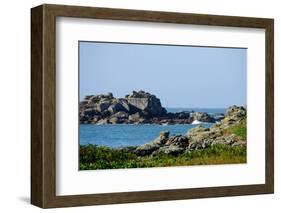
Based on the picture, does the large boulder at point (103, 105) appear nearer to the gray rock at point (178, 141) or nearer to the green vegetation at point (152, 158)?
the green vegetation at point (152, 158)

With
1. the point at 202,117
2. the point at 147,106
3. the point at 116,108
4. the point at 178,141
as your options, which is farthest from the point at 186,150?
the point at 116,108

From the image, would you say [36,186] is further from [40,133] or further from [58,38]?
[58,38]

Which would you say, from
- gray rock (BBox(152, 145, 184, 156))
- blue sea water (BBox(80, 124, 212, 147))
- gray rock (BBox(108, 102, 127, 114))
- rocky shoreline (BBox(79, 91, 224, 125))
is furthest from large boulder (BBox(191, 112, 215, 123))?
gray rock (BBox(108, 102, 127, 114))

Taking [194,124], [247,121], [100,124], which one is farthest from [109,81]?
[247,121]

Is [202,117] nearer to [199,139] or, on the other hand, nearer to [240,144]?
[199,139]

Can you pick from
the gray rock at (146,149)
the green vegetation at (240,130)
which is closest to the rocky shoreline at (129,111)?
the gray rock at (146,149)

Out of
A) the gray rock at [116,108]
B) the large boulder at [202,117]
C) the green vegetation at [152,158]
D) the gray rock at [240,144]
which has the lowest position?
the green vegetation at [152,158]

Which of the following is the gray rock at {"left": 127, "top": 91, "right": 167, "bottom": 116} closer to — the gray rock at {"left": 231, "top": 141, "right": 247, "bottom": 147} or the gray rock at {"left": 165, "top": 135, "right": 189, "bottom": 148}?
the gray rock at {"left": 165, "top": 135, "right": 189, "bottom": 148}
